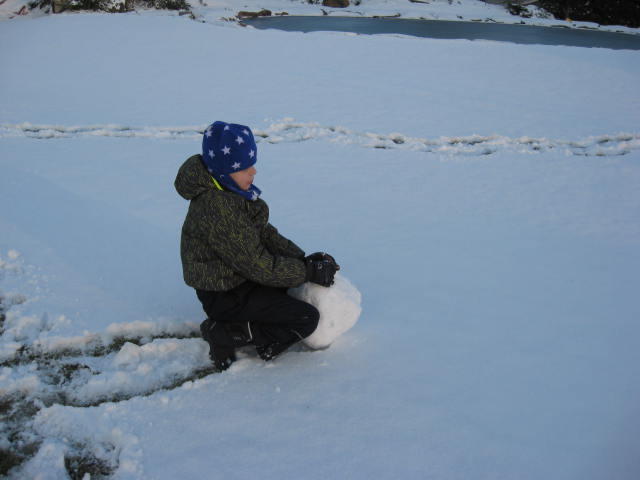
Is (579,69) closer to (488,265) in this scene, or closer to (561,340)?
(488,265)

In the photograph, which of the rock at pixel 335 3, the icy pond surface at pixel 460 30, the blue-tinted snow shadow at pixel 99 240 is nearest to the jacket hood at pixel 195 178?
the blue-tinted snow shadow at pixel 99 240

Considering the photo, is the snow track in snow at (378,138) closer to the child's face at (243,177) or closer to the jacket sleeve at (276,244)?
the jacket sleeve at (276,244)

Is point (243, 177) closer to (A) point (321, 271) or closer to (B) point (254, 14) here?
(A) point (321, 271)

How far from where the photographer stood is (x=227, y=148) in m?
1.92

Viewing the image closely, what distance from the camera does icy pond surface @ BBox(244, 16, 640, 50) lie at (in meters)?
13.1

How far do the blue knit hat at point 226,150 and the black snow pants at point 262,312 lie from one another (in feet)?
1.39

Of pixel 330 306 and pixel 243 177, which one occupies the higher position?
pixel 243 177

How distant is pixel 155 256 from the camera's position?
10.2ft

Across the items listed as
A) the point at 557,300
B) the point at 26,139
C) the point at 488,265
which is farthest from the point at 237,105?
the point at 557,300

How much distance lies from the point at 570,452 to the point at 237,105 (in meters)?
4.75

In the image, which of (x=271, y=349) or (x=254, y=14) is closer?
(x=271, y=349)

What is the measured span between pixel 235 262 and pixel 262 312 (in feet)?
0.78

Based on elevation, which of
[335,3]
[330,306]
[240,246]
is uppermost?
[335,3]

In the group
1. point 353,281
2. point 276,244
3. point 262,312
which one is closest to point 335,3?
point 353,281
